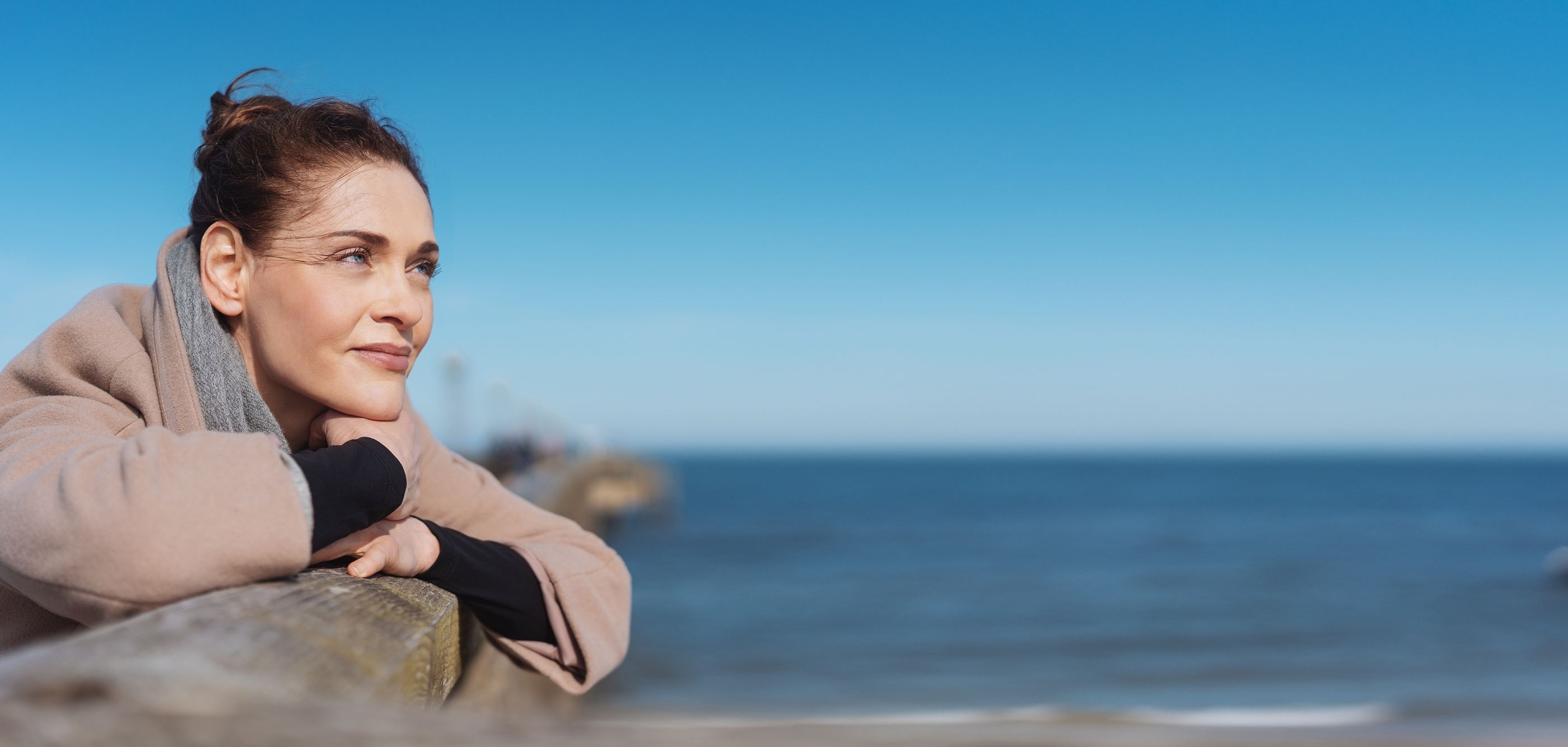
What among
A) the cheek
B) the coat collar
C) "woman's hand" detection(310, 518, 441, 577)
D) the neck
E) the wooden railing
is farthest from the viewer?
the neck

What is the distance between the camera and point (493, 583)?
2.06 metres

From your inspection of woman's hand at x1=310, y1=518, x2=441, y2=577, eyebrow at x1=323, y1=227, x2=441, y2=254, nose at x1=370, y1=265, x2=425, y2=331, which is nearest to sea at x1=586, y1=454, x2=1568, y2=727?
woman's hand at x1=310, y1=518, x2=441, y2=577

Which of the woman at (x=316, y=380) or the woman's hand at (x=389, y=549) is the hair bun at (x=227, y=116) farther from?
the woman's hand at (x=389, y=549)

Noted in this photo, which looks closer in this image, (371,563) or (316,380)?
(371,563)

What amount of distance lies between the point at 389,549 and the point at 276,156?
98 cm

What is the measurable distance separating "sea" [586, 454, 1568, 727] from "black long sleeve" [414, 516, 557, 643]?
2.68 ft


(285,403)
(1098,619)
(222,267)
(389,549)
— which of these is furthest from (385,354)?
(1098,619)

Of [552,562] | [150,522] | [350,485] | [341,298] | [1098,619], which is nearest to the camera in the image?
[150,522]

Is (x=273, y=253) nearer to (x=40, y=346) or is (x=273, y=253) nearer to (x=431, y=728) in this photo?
(x=40, y=346)

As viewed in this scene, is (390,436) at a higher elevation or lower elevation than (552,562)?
higher

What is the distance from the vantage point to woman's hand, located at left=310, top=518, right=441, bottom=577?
5.65 ft

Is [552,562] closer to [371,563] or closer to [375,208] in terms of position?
[371,563]

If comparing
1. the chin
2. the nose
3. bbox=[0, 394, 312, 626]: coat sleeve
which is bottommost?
bbox=[0, 394, 312, 626]: coat sleeve

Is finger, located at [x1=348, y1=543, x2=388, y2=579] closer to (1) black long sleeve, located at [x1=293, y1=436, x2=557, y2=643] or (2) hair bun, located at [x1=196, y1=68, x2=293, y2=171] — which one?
(1) black long sleeve, located at [x1=293, y1=436, x2=557, y2=643]
